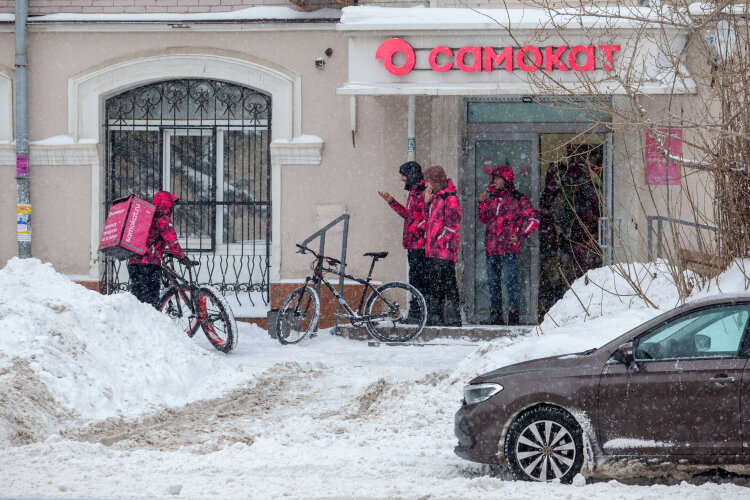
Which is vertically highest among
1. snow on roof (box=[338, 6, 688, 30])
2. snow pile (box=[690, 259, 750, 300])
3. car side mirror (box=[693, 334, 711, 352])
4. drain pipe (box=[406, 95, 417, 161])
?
snow on roof (box=[338, 6, 688, 30])

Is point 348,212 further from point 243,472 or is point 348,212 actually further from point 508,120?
point 243,472

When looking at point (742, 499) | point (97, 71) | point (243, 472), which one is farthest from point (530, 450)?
point (97, 71)

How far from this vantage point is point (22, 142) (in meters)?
14.4

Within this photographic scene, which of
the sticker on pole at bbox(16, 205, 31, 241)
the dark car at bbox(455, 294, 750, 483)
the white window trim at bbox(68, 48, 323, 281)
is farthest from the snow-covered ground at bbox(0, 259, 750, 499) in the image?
the sticker on pole at bbox(16, 205, 31, 241)

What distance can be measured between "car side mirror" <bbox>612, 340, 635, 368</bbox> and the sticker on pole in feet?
34.4

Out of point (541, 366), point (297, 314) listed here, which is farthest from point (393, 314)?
point (541, 366)

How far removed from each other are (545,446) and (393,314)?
263 inches

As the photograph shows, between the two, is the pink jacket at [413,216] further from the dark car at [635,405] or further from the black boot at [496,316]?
the dark car at [635,405]

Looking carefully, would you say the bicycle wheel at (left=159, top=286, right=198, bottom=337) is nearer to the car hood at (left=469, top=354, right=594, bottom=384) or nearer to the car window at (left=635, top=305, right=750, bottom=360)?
the car hood at (left=469, top=354, right=594, bottom=384)

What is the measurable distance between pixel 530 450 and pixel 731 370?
1.31 metres

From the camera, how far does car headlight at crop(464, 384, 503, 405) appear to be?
653cm

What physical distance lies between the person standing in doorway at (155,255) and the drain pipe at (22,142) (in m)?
3.11

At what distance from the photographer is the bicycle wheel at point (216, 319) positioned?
38.3ft

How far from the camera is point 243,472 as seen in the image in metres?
6.47
